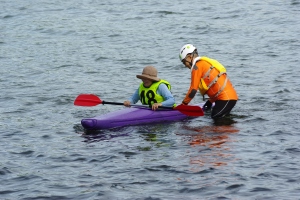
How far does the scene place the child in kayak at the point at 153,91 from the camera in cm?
1120

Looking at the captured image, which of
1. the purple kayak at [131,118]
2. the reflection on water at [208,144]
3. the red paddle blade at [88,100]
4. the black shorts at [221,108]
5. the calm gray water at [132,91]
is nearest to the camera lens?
the calm gray water at [132,91]

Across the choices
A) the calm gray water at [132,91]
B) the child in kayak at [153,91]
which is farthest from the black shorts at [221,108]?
the child in kayak at [153,91]

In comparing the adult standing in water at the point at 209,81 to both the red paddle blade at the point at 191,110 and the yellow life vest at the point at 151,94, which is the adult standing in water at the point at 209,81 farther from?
the yellow life vest at the point at 151,94

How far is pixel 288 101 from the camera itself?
509 inches

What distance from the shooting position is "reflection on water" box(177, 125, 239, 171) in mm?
9242

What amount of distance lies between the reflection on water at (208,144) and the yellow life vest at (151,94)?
0.64 meters

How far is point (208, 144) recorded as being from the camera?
10094mm

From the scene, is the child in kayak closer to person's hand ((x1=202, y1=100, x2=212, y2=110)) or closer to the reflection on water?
the reflection on water

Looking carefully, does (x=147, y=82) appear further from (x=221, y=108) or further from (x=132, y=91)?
(x=132, y=91)

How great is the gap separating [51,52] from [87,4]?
21.6 ft

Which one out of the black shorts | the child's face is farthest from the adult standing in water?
the child's face

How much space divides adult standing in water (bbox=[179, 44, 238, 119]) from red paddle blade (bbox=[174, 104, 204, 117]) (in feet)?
0.43

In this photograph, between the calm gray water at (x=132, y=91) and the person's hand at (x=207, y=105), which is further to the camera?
the person's hand at (x=207, y=105)

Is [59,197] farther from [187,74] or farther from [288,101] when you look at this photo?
[187,74]
